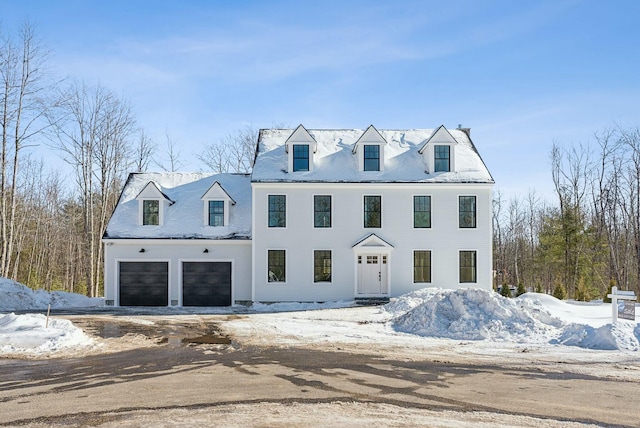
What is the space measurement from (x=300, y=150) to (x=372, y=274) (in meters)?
7.11

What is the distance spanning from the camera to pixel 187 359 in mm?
12422

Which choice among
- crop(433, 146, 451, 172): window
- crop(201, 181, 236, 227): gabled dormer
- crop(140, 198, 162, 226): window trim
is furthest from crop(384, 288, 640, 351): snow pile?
crop(140, 198, 162, 226): window trim

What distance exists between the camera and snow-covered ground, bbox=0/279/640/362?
13.7m

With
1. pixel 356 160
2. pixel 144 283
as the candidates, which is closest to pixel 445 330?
pixel 356 160

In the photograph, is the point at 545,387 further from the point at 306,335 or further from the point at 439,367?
the point at 306,335

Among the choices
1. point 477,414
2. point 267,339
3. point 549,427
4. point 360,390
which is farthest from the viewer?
point 267,339

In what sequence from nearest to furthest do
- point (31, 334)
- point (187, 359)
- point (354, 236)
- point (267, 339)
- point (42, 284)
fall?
point (187, 359), point (31, 334), point (267, 339), point (354, 236), point (42, 284)

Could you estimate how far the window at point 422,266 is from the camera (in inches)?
1026

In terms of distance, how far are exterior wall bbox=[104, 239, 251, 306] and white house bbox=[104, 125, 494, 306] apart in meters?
0.05

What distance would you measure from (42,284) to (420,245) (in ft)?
104

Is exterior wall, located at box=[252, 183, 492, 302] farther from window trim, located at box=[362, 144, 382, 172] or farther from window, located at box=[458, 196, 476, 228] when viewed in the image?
window trim, located at box=[362, 144, 382, 172]

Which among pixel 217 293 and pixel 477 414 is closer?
pixel 477 414

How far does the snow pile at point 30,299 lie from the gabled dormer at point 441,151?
59.9 ft

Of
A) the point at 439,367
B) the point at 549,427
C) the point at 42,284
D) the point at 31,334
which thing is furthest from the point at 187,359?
the point at 42,284
